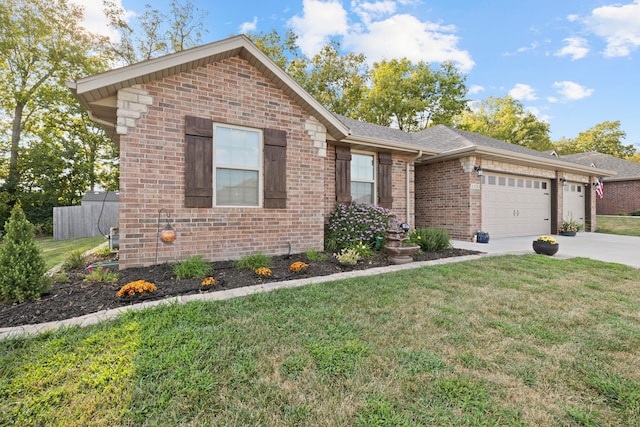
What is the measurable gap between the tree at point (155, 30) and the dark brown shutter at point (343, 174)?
1435cm

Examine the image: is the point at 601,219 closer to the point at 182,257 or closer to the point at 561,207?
the point at 561,207

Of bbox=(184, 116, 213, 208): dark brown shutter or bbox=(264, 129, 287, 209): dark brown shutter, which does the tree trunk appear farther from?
bbox=(264, 129, 287, 209): dark brown shutter

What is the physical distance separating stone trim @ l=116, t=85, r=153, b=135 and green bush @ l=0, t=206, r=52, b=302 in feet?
5.94

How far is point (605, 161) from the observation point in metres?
20.6

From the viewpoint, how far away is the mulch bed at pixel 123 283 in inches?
113

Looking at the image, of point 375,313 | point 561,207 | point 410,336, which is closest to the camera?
point 410,336

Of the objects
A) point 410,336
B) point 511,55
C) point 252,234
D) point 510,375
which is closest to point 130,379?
point 410,336

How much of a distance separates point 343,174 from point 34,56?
786 inches

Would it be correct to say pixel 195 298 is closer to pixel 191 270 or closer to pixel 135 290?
pixel 135 290

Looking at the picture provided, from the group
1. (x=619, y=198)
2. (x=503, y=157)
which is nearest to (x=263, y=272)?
(x=503, y=157)

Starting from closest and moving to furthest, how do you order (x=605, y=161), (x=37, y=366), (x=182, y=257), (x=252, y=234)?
(x=37, y=366) < (x=182, y=257) < (x=252, y=234) < (x=605, y=161)

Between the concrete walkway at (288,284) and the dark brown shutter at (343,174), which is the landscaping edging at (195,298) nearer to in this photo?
the concrete walkway at (288,284)

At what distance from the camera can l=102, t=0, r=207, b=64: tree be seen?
51.0ft

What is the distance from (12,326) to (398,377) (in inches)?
137
